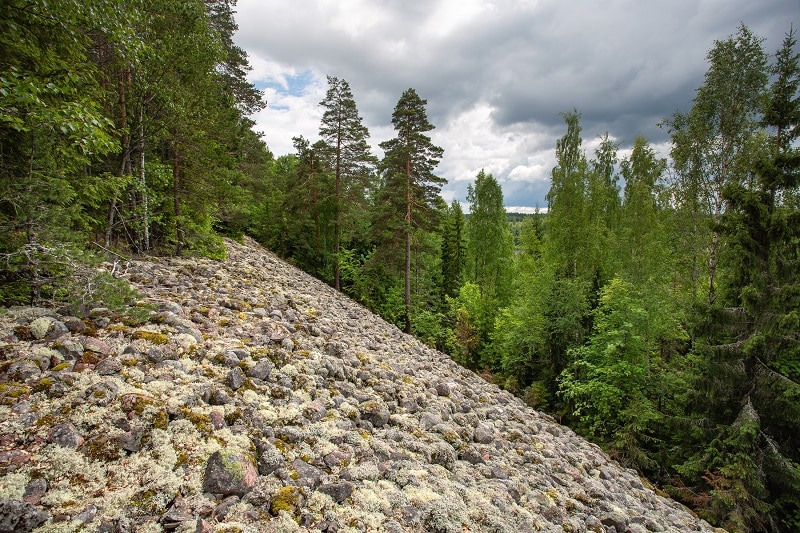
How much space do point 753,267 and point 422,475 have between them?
39.2 feet

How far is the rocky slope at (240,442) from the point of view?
9.46 ft

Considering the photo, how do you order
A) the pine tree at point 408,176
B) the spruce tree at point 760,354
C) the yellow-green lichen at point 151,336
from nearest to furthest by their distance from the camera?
1. the yellow-green lichen at point 151,336
2. the spruce tree at point 760,354
3. the pine tree at point 408,176

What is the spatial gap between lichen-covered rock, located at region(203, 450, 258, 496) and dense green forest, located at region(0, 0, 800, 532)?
321cm

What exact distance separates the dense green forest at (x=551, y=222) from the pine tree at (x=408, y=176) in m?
0.12

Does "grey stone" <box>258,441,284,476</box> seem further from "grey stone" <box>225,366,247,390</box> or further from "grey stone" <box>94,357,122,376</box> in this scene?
"grey stone" <box>94,357,122,376</box>

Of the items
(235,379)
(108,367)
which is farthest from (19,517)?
(235,379)

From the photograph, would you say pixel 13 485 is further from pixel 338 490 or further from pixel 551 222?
pixel 551 222

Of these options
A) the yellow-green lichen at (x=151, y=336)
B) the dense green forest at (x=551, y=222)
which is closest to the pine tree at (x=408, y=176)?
the dense green forest at (x=551, y=222)

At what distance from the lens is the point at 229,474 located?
129 inches

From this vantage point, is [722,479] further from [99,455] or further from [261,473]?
[99,455]

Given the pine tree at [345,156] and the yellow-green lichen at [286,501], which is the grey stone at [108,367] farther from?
the pine tree at [345,156]

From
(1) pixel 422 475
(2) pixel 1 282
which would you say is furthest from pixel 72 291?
(1) pixel 422 475

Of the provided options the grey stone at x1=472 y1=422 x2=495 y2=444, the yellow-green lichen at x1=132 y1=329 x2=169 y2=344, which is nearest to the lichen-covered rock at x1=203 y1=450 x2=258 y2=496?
the yellow-green lichen at x1=132 y1=329 x2=169 y2=344

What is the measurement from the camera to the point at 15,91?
11.0 feet
